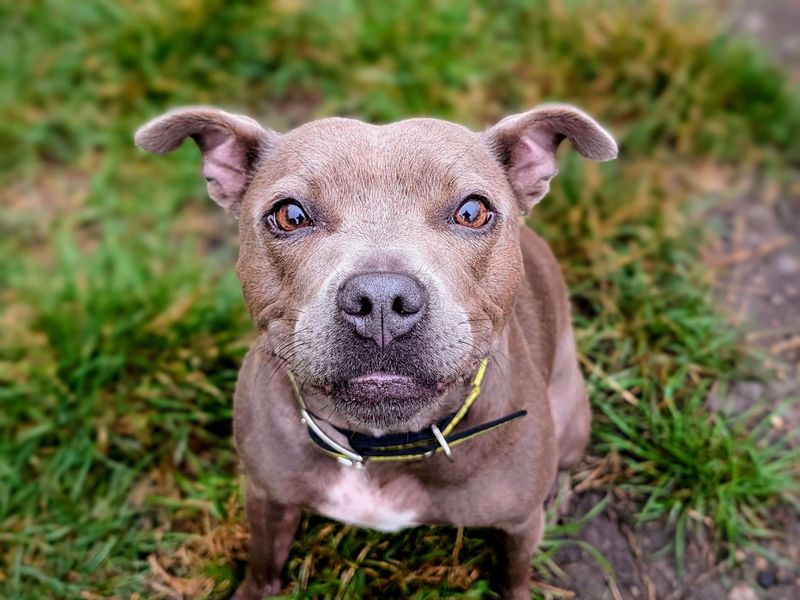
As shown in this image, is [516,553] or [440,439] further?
[516,553]

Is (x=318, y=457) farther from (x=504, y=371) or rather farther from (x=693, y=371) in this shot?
(x=693, y=371)

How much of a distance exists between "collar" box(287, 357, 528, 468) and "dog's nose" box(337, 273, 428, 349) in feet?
1.69

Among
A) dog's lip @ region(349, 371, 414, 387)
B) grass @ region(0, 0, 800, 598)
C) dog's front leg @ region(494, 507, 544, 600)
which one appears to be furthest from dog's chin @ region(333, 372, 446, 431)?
grass @ region(0, 0, 800, 598)

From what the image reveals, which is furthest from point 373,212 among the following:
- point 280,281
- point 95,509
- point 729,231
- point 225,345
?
point 729,231

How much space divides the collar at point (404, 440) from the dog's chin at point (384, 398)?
24 centimetres

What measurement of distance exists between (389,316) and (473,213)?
0.58m

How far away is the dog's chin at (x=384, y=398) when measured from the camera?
2.46 metres

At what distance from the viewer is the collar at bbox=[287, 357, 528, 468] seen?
2.81 metres

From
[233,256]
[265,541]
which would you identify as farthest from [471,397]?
[233,256]

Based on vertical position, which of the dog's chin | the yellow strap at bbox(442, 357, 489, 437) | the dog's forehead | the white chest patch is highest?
the dog's forehead

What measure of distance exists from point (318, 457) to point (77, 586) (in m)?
1.57

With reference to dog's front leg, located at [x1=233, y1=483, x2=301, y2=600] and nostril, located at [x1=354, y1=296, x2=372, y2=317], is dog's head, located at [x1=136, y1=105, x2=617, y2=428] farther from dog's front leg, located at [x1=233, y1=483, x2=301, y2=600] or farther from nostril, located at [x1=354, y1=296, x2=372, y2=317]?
dog's front leg, located at [x1=233, y1=483, x2=301, y2=600]

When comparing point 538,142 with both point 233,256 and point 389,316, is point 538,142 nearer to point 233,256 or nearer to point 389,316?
point 389,316

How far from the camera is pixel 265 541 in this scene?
3311mm
